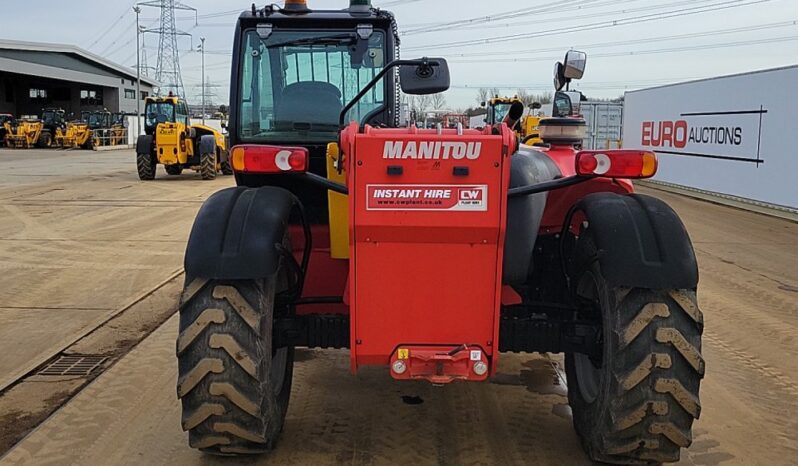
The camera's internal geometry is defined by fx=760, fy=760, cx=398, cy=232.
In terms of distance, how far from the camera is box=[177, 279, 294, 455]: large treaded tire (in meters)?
3.39

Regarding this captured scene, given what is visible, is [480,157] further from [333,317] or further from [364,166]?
[333,317]

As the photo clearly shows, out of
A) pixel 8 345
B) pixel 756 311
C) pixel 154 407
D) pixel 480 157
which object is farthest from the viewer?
pixel 756 311

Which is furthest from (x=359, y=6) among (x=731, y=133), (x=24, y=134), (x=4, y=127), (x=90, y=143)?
(x=4, y=127)

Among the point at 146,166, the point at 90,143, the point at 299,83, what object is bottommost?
the point at 146,166

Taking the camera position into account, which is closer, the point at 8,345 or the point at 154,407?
the point at 154,407

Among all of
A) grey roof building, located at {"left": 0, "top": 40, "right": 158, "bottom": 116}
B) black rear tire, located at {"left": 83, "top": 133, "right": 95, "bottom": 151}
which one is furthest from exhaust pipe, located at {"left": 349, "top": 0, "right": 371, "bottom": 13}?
grey roof building, located at {"left": 0, "top": 40, "right": 158, "bottom": 116}

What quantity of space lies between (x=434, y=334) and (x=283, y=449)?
44.7 inches

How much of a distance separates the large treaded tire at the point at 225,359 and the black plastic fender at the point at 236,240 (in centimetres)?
11

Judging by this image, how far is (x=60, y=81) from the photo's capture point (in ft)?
196

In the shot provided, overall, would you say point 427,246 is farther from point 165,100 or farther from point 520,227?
point 165,100

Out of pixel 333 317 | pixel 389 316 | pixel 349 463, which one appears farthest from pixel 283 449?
pixel 389 316

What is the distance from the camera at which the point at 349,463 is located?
12.5ft

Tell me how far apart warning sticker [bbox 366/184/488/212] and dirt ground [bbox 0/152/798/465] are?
1390 millimetres

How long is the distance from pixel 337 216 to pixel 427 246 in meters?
0.82
